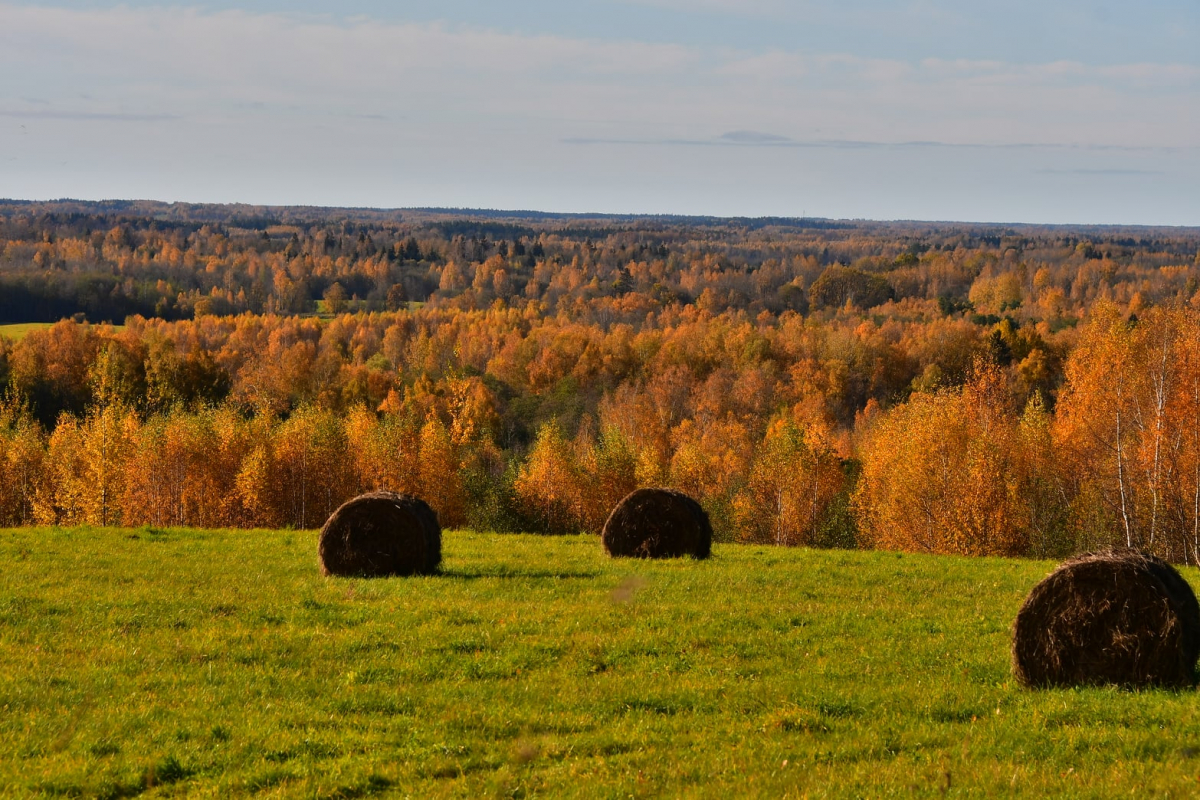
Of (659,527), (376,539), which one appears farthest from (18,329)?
(659,527)

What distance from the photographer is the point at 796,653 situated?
13961mm

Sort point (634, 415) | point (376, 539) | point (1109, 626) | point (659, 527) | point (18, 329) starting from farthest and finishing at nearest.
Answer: point (18, 329) < point (634, 415) < point (659, 527) < point (376, 539) < point (1109, 626)

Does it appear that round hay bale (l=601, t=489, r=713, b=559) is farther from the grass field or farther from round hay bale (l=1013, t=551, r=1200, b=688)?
round hay bale (l=1013, t=551, r=1200, b=688)

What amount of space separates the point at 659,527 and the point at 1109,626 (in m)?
11.7

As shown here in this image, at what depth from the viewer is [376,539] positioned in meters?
19.7

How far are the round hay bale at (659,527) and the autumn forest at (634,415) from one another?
1955 centimetres

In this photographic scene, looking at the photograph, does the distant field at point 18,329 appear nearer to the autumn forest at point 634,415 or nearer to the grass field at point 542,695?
the autumn forest at point 634,415

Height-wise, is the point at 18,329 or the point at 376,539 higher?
the point at 18,329

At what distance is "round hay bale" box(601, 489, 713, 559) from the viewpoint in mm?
22594

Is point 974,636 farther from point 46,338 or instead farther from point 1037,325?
point 1037,325

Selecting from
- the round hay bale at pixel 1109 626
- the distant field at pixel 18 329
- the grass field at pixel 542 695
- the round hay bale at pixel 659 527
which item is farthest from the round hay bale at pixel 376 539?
the distant field at pixel 18 329

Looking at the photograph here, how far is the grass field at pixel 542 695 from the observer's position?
9.39 m

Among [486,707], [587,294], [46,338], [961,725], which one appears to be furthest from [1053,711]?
[587,294]

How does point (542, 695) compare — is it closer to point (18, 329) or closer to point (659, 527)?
point (659, 527)
